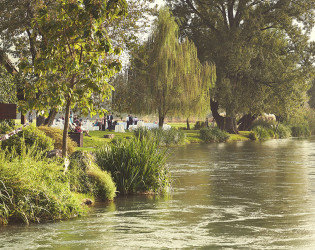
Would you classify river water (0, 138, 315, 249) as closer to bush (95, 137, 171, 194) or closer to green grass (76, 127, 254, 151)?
bush (95, 137, 171, 194)

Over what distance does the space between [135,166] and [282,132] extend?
5410 centimetres

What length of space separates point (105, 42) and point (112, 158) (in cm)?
362

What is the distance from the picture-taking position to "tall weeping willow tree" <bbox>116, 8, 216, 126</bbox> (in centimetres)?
4406

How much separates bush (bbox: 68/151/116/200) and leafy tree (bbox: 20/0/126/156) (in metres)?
0.66

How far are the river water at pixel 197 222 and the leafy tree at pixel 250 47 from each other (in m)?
36.6

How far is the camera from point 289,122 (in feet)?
246

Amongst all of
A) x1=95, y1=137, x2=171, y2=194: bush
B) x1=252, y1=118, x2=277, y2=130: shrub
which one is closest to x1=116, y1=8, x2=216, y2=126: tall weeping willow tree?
x1=252, y1=118, x2=277, y2=130: shrub

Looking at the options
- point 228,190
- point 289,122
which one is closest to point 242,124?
point 289,122

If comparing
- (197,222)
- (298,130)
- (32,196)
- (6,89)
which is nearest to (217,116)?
(298,130)

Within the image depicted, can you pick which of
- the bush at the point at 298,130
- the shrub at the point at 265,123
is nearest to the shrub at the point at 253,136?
the shrub at the point at 265,123

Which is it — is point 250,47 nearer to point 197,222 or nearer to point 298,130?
point 298,130

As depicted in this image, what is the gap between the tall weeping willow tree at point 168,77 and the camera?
44062mm

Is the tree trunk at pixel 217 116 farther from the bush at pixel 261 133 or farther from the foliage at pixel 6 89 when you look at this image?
the foliage at pixel 6 89

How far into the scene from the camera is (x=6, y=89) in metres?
25.2
